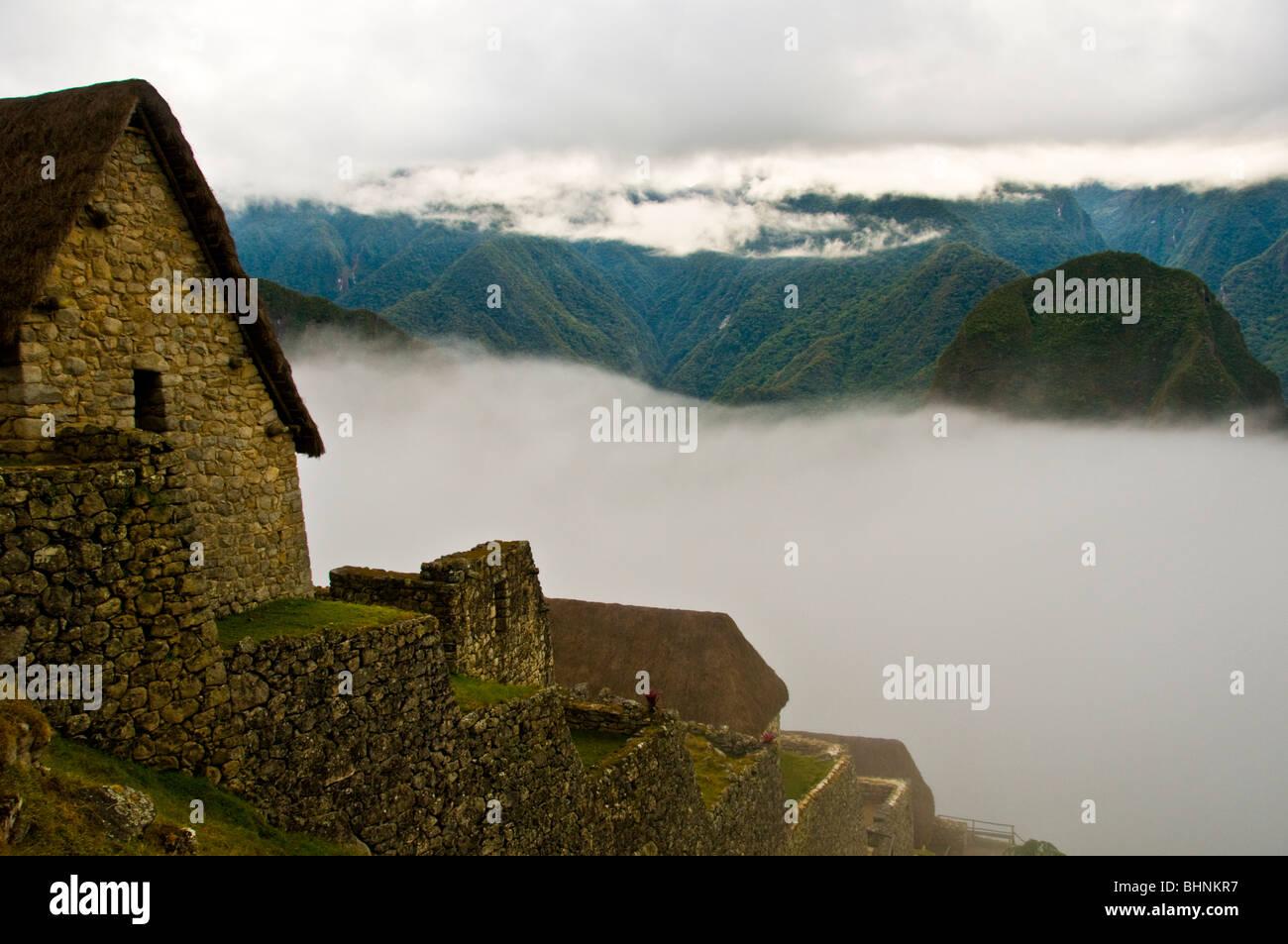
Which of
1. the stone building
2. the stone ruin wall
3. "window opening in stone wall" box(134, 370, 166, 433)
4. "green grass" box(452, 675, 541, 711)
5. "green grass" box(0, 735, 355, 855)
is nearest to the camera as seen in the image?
"green grass" box(0, 735, 355, 855)

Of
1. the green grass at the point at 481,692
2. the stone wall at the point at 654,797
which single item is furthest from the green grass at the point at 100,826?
the stone wall at the point at 654,797

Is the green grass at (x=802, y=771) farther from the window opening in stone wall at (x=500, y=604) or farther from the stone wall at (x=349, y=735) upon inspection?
the stone wall at (x=349, y=735)

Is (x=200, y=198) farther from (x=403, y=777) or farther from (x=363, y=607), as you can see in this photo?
(x=403, y=777)

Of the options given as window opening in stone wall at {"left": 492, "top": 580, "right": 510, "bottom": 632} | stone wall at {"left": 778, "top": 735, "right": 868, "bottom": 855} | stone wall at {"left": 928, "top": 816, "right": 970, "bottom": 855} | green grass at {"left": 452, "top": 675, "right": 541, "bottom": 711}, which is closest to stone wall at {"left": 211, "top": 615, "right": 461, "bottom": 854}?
green grass at {"left": 452, "top": 675, "right": 541, "bottom": 711}

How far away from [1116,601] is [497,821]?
707 feet

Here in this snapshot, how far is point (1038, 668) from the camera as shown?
152625mm

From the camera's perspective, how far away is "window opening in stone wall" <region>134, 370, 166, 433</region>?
8930 mm

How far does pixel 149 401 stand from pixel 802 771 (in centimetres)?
2133

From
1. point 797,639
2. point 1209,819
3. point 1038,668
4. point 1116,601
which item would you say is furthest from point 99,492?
point 1116,601

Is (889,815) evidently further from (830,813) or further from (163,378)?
(163,378)

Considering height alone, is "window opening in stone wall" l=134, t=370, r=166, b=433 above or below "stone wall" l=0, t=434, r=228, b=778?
above

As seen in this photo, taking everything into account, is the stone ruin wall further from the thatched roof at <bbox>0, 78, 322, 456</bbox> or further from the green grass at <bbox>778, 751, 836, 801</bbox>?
the green grass at <bbox>778, 751, 836, 801</bbox>

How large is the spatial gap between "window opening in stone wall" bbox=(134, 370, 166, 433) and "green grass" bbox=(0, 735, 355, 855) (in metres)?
3.52

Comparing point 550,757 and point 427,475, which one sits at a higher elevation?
point 427,475
